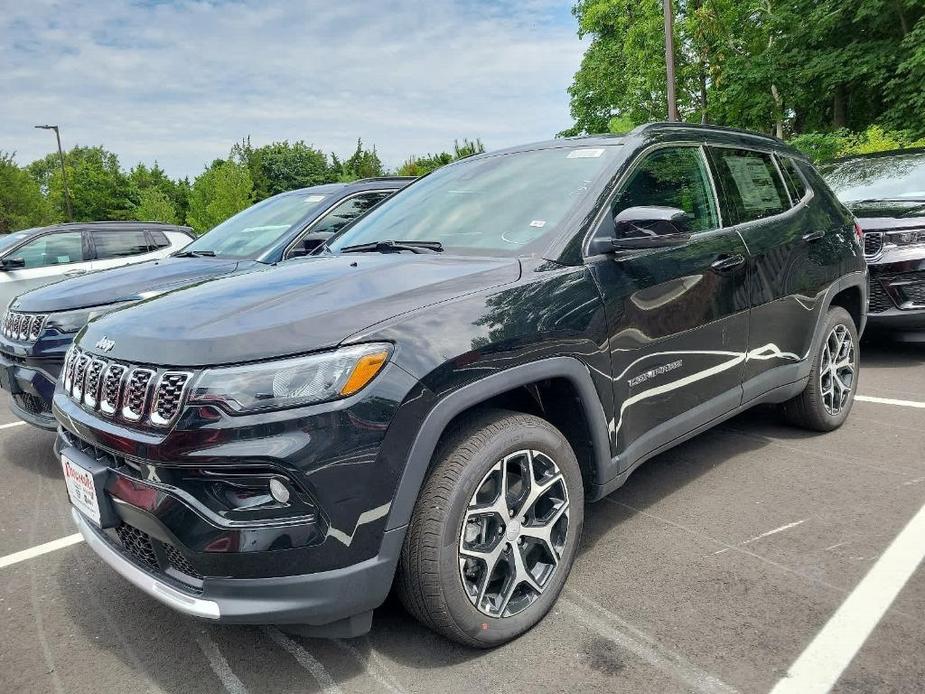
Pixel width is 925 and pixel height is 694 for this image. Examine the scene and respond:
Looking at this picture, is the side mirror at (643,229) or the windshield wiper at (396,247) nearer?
the side mirror at (643,229)

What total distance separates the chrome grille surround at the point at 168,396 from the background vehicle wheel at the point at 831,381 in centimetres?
344

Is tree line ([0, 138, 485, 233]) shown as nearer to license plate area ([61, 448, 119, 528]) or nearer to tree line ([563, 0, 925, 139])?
tree line ([563, 0, 925, 139])

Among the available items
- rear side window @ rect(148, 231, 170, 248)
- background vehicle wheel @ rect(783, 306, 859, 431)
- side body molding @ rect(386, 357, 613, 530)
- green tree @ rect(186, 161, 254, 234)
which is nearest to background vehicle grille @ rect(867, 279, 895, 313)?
background vehicle wheel @ rect(783, 306, 859, 431)

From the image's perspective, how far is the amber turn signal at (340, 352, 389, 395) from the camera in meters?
2.01

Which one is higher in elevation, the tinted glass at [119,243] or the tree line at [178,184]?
the tree line at [178,184]

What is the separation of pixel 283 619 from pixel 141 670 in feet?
2.46

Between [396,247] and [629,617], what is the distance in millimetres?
1731

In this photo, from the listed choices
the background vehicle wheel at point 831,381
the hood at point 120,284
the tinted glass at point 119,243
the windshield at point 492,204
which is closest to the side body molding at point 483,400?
the windshield at point 492,204

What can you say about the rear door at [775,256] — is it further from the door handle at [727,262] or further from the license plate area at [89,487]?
the license plate area at [89,487]

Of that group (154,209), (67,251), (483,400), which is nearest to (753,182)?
(483,400)

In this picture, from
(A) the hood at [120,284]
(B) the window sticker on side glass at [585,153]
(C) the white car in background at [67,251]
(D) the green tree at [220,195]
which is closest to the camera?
(B) the window sticker on side glass at [585,153]

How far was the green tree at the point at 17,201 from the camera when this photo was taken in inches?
1574

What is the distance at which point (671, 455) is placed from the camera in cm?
419

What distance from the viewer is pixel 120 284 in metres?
4.71
